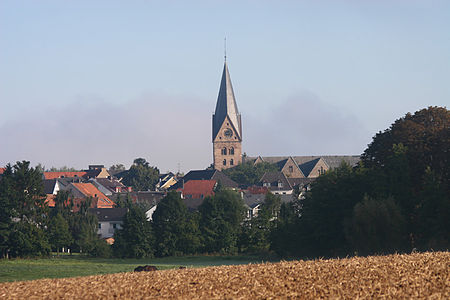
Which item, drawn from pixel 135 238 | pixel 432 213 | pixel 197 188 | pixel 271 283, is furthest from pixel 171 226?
pixel 197 188

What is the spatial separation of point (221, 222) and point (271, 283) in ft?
233

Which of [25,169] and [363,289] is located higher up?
[25,169]

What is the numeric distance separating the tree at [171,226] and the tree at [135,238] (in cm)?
169

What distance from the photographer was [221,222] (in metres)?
92.0

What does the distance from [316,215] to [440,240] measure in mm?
13248

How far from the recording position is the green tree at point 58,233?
8614cm

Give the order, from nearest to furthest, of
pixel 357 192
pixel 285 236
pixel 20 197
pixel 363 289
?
pixel 363 289 < pixel 357 192 < pixel 285 236 < pixel 20 197

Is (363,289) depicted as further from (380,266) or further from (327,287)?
(380,266)

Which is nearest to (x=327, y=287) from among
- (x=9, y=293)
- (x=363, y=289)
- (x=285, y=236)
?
(x=363, y=289)

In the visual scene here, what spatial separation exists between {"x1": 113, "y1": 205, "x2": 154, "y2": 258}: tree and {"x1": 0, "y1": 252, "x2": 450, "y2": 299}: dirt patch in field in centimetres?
6047

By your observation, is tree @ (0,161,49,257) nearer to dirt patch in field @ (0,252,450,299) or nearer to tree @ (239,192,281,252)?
tree @ (239,192,281,252)

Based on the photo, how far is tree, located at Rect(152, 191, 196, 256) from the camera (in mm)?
87000

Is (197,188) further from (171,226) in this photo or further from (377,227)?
(377,227)

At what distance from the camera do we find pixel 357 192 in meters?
64.4
